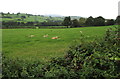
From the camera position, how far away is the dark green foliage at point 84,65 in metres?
5.05

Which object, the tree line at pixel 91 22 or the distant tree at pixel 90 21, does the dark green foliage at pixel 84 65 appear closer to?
the tree line at pixel 91 22

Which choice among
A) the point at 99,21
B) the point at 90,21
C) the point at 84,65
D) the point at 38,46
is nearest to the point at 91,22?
the point at 90,21

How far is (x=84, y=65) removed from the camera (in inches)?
213

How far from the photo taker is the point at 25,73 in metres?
5.16

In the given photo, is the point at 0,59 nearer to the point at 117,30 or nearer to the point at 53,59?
the point at 53,59

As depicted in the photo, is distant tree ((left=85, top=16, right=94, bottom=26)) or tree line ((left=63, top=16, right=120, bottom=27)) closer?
tree line ((left=63, top=16, right=120, bottom=27))

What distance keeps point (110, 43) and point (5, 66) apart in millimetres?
4276

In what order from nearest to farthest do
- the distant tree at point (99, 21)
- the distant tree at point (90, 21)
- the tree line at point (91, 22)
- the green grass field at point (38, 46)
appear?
1. the green grass field at point (38, 46)
2. the tree line at point (91, 22)
3. the distant tree at point (99, 21)
4. the distant tree at point (90, 21)

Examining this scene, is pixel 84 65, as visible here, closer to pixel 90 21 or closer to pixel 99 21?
pixel 99 21

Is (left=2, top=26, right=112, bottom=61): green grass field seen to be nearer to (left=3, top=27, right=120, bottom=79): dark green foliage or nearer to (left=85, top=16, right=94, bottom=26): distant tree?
(left=3, top=27, right=120, bottom=79): dark green foliage

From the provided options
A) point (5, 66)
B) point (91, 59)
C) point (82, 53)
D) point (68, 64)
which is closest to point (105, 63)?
point (91, 59)

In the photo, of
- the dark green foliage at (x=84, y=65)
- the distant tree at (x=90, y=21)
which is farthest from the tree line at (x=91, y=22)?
the dark green foliage at (x=84, y=65)

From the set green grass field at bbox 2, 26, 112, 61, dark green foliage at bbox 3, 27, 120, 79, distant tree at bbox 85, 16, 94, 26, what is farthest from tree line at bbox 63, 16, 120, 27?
dark green foliage at bbox 3, 27, 120, 79

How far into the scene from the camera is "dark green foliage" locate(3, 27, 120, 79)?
5.05 metres
